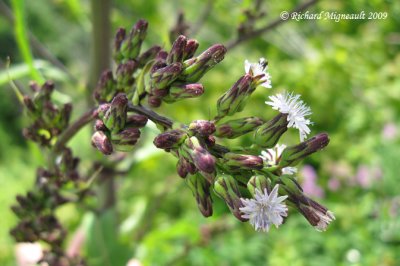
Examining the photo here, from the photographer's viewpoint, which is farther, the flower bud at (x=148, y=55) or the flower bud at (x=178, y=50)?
the flower bud at (x=148, y=55)

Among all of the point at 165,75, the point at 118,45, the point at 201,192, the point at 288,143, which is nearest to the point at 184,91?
the point at 165,75

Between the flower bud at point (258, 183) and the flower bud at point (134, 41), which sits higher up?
the flower bud at point (134, 41)

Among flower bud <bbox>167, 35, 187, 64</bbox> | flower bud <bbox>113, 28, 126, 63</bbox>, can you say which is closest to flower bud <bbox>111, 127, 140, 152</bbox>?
flower bud <bbox>167, 35, 187, 64</bbox>

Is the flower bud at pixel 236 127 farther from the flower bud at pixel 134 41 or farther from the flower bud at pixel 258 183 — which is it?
the flower bud at pixel 134 41

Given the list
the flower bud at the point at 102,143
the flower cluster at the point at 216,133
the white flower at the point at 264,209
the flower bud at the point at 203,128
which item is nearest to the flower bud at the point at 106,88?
the flower cluster at the point at 216,133

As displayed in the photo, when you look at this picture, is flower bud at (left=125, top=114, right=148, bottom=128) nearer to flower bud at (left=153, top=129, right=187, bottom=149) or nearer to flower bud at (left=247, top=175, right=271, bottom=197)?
flower bud at (left=153, top=129, right=187, bottom=149)

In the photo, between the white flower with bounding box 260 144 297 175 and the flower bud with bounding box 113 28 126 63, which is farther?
the flower bud with bounding box 113 28 126 63
